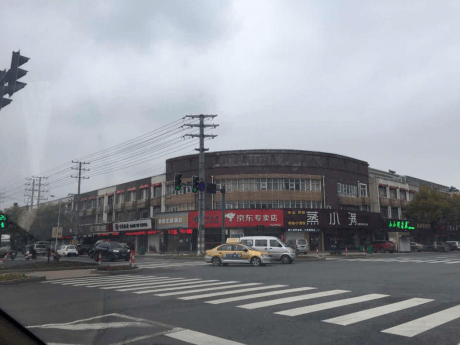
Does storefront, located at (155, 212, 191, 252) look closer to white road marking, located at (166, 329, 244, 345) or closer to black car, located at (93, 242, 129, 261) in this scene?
black car, located at (93, 242, 129, 261)

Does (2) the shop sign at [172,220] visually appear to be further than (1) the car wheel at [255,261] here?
Yes

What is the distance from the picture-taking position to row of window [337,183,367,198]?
52094 mm

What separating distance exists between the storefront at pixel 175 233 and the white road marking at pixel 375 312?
128ft

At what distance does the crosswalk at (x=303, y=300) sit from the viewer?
7219mm

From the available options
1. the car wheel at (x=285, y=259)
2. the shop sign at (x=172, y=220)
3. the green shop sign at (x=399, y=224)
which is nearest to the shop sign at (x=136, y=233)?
the shop sign at (x=172, y=220)

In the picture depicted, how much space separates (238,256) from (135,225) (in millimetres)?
34737

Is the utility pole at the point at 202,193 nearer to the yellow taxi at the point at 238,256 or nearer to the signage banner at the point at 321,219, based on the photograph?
the yellow taxi at the point at 238,256

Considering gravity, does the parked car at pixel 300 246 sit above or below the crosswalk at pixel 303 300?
above

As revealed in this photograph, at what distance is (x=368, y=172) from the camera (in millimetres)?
61125

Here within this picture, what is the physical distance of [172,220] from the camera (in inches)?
1948

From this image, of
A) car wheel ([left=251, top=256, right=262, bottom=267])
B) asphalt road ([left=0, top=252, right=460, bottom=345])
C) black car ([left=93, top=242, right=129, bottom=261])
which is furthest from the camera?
black car ([left=93, top=242, right=129, bottom=261])

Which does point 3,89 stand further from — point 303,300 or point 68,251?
point 68,251

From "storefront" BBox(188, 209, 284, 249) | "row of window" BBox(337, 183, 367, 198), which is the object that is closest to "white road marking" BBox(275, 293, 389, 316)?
"storefront" BBox(188, 209, 284, 249)

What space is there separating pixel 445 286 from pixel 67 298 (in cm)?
1100
